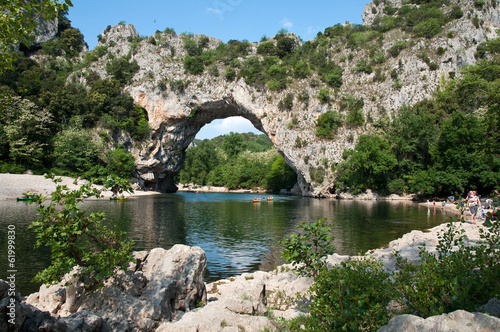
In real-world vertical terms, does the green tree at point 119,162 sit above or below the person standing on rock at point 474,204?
above

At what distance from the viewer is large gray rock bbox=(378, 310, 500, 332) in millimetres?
2627

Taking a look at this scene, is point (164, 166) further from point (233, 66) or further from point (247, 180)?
point (247, 180)

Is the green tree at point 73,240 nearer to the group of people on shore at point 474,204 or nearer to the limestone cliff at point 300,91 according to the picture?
the group of people on shore at point 474,204

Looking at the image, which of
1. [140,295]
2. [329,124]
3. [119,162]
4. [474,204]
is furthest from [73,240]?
[329,124]

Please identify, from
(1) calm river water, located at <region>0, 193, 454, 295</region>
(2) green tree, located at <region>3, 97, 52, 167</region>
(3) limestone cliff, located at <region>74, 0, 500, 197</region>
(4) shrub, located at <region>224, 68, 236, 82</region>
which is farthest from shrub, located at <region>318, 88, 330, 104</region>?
(2) green tree, located at <region>3, 97, 52, 167</region>

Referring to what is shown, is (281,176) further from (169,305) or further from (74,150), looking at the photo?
(169,305)

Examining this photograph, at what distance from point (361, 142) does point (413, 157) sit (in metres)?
7.43

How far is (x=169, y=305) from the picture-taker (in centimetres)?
584

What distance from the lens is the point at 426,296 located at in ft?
12.6

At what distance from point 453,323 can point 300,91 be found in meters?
49.2

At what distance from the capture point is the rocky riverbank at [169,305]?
12.0ft

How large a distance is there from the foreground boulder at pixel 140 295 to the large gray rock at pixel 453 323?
4.19 metres

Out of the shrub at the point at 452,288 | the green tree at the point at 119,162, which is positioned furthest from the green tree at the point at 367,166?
the shrub at the point at 452,288

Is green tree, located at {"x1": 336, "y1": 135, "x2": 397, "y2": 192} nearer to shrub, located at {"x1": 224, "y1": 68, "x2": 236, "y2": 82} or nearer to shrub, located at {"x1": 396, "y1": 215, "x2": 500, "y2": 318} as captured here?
shrub, located at {"x1": 224, "y1": 68, "x2": 236, "y2": 82}
